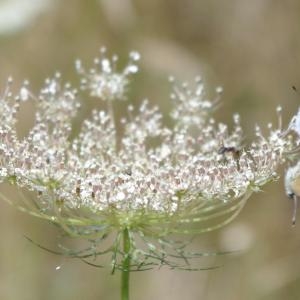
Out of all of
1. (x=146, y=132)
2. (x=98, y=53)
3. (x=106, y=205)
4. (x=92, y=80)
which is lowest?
(x=106, y=205)

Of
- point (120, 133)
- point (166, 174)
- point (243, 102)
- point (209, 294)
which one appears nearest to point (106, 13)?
point (120, 133)

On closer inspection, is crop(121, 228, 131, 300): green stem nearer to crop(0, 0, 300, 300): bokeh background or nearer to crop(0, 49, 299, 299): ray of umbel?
crop(0, 49, 299, 299): ray of umbel

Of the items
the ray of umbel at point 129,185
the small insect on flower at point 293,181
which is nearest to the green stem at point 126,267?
the ray of umbel at point 129,185

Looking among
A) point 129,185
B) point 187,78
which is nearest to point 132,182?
point 129,185

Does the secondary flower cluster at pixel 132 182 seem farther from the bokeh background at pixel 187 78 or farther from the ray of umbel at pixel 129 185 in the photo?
the bokeh background at pixel 187 78

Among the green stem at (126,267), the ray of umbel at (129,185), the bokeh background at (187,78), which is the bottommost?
the green stem at (126,267)

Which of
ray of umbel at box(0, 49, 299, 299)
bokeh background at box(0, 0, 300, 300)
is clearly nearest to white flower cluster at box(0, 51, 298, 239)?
ray of umbel at box(0, 49, 299, 299)

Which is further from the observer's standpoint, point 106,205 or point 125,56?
point 125,56

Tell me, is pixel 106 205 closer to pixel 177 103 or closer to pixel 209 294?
pixel 177 103
